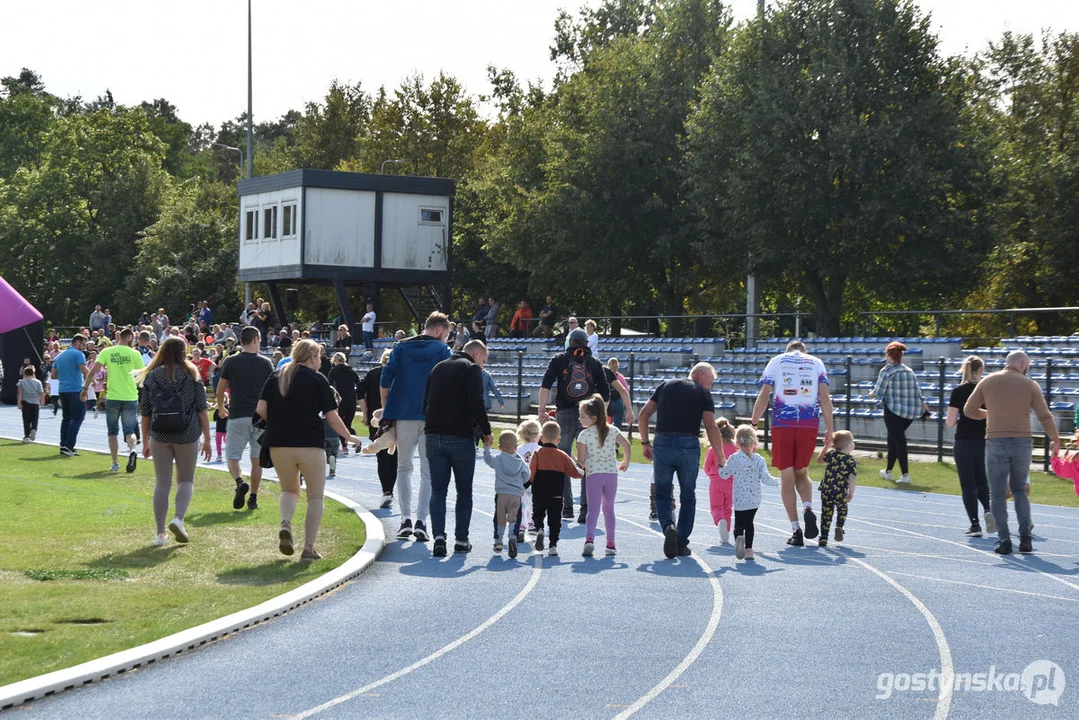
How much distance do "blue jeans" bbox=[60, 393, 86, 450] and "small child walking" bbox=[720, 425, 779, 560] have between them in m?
12.7

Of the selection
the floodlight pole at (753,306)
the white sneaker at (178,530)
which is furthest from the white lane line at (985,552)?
the floodlight pole at (753,306)

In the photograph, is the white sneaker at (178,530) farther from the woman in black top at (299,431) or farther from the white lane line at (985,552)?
the white lane line at (985,552)

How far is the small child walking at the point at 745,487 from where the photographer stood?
12234 millimetres

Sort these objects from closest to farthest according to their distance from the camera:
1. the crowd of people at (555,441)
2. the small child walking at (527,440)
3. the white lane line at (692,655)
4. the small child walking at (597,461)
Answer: the white lane line at (692,655) < the crowd of people at (555,441) < the small child walking at (597,461) < the small child walking at (527,440)

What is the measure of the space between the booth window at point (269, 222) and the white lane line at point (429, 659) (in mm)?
39323

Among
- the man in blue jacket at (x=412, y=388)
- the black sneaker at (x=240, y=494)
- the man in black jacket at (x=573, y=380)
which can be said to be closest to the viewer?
the man in blue jacket at (x=412, y=388)

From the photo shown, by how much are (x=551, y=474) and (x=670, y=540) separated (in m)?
1.23

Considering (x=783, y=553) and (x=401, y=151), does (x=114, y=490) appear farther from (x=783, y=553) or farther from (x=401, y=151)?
(x=401, y=151)

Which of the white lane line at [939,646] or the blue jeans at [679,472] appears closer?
the white lane line at [939,646]

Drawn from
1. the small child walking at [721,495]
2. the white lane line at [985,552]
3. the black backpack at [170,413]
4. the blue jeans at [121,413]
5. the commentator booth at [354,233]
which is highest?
the commentator booth at [354,233]

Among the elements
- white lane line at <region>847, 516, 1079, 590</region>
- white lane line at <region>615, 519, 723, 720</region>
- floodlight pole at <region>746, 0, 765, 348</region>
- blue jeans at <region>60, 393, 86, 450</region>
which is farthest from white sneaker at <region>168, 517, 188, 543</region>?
floodlight pole at <region>746, 0, 765, 348</region>

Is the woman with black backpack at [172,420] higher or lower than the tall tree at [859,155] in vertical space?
lower

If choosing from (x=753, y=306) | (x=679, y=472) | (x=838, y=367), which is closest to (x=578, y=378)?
(x=679, y=472)

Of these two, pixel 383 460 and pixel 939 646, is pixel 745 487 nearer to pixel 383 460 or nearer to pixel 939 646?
pixel 939 646
